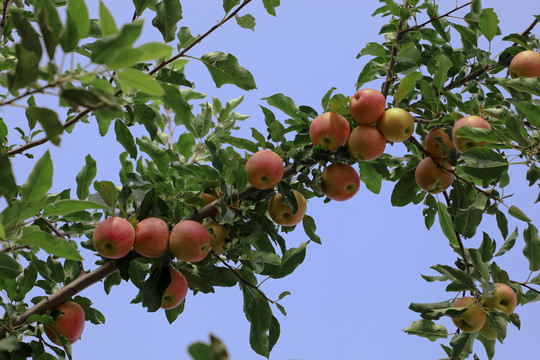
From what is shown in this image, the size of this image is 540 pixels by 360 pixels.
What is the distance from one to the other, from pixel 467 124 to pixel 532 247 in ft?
2.30

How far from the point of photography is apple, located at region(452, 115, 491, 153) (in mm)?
1807

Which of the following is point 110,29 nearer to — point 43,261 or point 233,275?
point 233,275

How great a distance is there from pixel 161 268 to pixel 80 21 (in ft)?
3.21

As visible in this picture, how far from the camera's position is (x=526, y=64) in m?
2.01

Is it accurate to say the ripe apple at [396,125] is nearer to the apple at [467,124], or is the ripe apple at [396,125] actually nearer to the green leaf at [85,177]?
the apple at [467,124]

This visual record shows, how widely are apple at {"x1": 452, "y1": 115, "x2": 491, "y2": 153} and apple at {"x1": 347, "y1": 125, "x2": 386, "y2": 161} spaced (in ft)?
0.83

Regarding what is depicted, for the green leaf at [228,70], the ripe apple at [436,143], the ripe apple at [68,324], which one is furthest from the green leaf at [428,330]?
the ripe apple at [68,324]

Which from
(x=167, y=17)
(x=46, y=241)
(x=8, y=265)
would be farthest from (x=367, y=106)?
(x=8, y=265)

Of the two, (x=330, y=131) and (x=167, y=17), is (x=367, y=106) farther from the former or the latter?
(x=167, y=17)

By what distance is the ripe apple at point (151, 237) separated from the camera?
1751 mm

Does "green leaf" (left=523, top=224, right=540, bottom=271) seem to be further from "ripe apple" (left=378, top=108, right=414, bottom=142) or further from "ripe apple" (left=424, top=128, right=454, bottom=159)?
"ripe apple" (left=378, top=108, right=414, bottom=142)

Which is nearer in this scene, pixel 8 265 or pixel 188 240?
pixel 8 265

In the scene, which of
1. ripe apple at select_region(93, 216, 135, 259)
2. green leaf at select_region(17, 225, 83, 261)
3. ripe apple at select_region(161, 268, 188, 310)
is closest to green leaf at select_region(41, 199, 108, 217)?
green leaf at select_region(17, 225, 83, 261)

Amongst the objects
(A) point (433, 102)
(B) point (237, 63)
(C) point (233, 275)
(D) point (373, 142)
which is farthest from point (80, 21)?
(A) point (433, 102)
